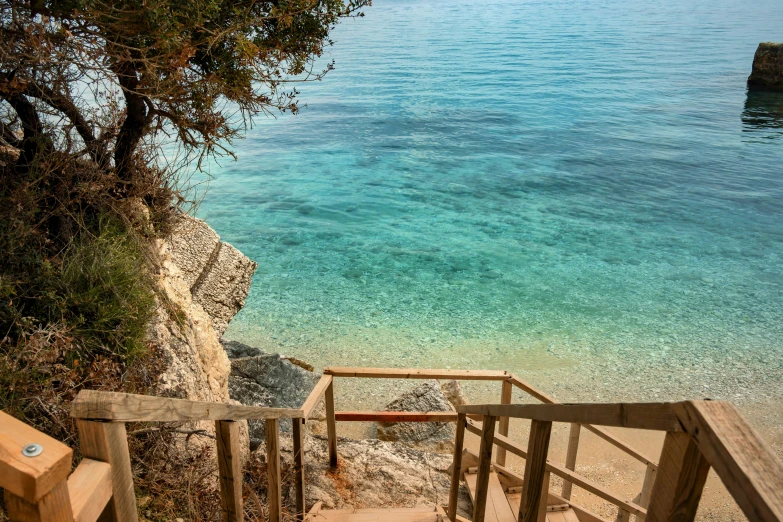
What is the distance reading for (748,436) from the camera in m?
1.07

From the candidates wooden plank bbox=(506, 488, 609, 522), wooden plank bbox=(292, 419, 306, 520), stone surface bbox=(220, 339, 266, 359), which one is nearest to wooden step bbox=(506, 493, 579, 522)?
wooden plank bbox=(506, 488, 609, 522)

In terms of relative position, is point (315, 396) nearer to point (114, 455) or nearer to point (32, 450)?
point (114, 455)

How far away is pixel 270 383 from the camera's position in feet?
26.1

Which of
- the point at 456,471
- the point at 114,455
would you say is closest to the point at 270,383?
the point at 456,471

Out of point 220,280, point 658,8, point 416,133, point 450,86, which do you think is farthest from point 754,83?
point 658,8

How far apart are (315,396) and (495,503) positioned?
168 cm

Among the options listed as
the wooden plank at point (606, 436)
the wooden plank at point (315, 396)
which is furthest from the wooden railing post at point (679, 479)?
the wooden plank at point (606, 436)

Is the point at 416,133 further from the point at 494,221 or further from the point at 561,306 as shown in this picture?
the point at 561,306

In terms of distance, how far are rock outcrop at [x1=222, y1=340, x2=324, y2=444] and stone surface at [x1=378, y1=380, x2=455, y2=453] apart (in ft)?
3.39

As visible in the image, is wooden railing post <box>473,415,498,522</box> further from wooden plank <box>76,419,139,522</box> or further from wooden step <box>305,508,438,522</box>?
wooden plank <box>76,419,139,522</box>

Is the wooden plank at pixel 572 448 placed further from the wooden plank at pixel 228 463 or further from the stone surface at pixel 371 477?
the wooden plank at pixel 228 463

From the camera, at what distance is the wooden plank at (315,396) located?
179 inches

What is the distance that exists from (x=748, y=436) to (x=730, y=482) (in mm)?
100

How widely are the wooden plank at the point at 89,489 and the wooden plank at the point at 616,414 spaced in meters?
1.18
